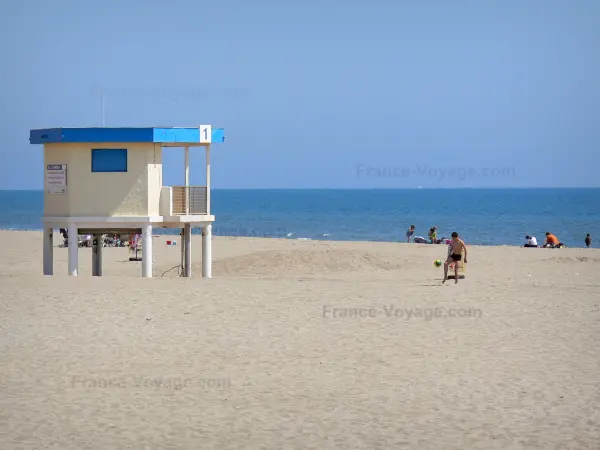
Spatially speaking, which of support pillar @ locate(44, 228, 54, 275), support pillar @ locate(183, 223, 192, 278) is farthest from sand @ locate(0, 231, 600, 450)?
support pillar @ locate(183, 223, 192, 278)

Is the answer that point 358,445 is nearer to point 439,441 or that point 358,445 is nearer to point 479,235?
point 439,441

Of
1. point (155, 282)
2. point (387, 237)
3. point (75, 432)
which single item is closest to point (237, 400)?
point (75, 432)

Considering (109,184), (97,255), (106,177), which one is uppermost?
(106,177)

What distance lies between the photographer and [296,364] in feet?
43.3

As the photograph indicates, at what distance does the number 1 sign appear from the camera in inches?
931

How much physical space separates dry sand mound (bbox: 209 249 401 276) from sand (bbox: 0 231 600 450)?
19.1 ft

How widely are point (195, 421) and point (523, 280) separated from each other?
1670 centimetres

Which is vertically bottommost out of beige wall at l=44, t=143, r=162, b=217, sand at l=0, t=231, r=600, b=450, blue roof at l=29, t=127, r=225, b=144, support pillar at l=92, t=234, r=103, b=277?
sand at l=0, t=231, r=600, b=450

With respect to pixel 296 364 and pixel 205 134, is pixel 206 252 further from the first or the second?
pixel 296 364

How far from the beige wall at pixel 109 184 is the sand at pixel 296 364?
8.06 ft

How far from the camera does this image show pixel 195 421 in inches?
407

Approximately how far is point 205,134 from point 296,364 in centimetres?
1152

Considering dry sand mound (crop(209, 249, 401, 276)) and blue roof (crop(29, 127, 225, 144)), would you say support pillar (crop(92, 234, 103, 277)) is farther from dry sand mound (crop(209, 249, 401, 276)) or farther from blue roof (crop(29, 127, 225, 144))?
blue roof (crop(29, 127, 225, 144))

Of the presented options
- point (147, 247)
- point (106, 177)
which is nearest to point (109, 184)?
point (106, 177)
